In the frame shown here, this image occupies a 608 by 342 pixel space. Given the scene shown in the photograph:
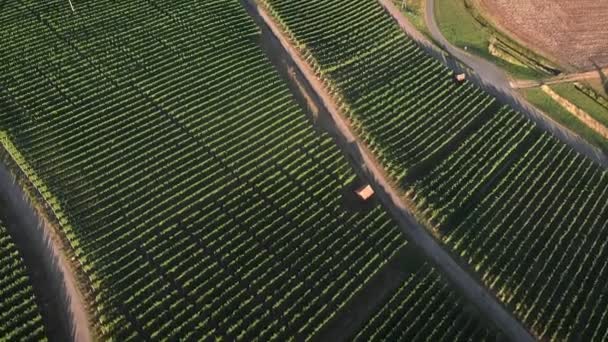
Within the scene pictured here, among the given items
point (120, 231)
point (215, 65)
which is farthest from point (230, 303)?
point (215, 65)

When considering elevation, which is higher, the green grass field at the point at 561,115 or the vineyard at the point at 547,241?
the green grass field at the point at 561,115

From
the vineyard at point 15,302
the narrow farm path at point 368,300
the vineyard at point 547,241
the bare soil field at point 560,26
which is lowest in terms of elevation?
the vineyard at point 547,241

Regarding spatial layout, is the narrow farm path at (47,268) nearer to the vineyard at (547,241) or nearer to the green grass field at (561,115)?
the vineyard at (547,241)

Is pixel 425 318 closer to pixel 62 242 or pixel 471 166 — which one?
pixel 471 166

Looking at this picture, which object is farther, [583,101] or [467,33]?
[467,33]

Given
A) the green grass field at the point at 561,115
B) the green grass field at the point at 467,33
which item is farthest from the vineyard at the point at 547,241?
the green grass field at the point at 467,33

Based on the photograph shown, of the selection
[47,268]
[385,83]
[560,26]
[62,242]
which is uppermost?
[62,242]

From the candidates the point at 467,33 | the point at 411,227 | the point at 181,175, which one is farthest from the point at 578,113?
the point at 181,175
